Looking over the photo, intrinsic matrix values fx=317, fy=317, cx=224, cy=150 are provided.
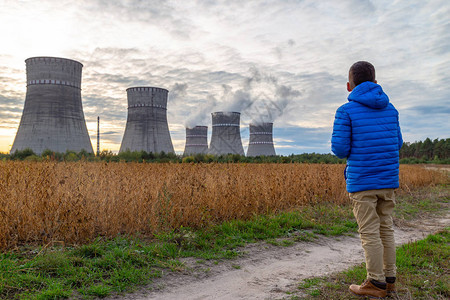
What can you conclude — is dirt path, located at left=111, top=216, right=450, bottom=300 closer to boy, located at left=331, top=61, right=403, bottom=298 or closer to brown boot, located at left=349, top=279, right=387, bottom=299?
brown boot, located at left=349, top=279, right=387, bottom=299

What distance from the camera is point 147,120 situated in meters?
23.3

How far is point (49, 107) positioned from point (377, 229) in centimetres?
2055

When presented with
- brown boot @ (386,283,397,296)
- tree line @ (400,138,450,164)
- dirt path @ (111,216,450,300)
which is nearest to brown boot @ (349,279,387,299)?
brown boot @ (386,283,397,296)

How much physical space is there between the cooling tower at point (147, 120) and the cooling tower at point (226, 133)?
5.52m

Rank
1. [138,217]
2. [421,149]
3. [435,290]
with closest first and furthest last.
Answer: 1. [435,290]
2. [138,217]
3. [421,149]

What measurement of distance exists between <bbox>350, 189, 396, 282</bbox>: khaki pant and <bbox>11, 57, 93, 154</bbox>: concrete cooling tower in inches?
792

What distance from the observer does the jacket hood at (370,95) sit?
2.57m

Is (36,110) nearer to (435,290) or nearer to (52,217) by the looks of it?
(52,217)

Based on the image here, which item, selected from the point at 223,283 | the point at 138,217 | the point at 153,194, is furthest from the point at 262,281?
the point at 153,194

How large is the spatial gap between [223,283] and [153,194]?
2.30 meters

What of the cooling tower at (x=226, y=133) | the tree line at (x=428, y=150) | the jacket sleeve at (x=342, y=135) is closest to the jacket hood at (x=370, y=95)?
the jacket sleeve at (x=342, y=135)

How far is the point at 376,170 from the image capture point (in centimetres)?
259

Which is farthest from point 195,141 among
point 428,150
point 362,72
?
point 428,150

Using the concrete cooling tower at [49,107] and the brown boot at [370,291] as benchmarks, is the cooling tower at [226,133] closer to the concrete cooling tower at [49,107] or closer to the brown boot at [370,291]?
the concrete cooling tower at [49,107]
